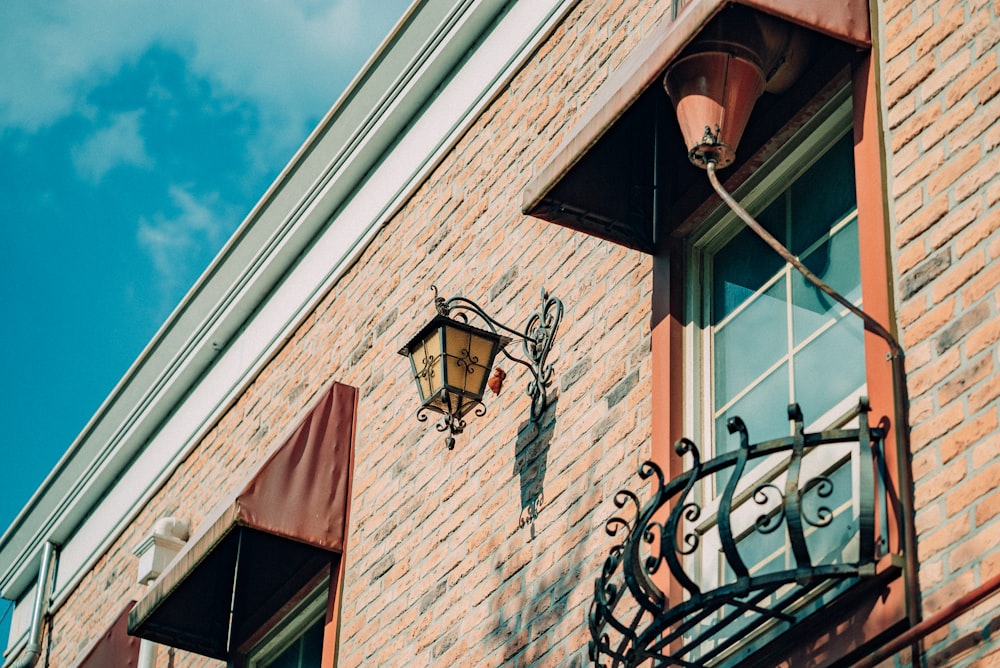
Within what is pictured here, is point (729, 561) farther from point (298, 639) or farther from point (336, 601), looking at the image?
point (298, 639)

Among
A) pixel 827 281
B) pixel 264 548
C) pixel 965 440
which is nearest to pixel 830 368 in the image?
pixel 827 281

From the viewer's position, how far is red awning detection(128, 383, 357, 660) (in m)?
8.86

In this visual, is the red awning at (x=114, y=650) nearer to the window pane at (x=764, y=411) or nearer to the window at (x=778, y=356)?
the window at (x=778, y=356)

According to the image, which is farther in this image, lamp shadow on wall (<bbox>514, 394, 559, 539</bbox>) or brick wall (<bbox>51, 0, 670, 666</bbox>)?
lamp shadow on wall (<bbox>514, 394, 559, 539</bbox>)

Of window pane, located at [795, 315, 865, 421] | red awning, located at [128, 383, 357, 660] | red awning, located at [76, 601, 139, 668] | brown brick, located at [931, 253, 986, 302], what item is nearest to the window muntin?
window pane, located at [795, 315, 865, 421]

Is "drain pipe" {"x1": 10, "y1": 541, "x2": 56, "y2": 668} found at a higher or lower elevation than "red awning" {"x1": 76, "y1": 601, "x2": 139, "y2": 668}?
A: higher

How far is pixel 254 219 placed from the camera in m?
11.0

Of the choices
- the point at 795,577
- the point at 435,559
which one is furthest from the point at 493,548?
the point at 795,577

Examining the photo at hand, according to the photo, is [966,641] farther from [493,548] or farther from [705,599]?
[493,548]

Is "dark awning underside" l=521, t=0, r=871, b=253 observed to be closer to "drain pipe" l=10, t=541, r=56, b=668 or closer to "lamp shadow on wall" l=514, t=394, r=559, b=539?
"lamp shadow on wall" l=514, t=394, r=559, b=539

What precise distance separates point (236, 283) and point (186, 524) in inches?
60.2

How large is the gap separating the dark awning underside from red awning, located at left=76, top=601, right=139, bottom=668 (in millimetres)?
5146

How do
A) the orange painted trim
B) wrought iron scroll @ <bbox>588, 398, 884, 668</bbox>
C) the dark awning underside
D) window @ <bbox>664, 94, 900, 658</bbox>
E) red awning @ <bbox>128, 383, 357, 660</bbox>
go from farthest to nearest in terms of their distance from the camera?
1. red awning @ <bbox>128, 383, 357, 660</bbox>
2. the orange painted trim
3. the dark awning underside
4. window @ <bbox>664, 94, 900, 658</bbox>
5. wrought iron scroll @ <bbox>588, 398, 884, 668</bbox>

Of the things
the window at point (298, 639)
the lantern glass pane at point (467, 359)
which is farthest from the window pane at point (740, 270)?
the window at point (298, 639)
